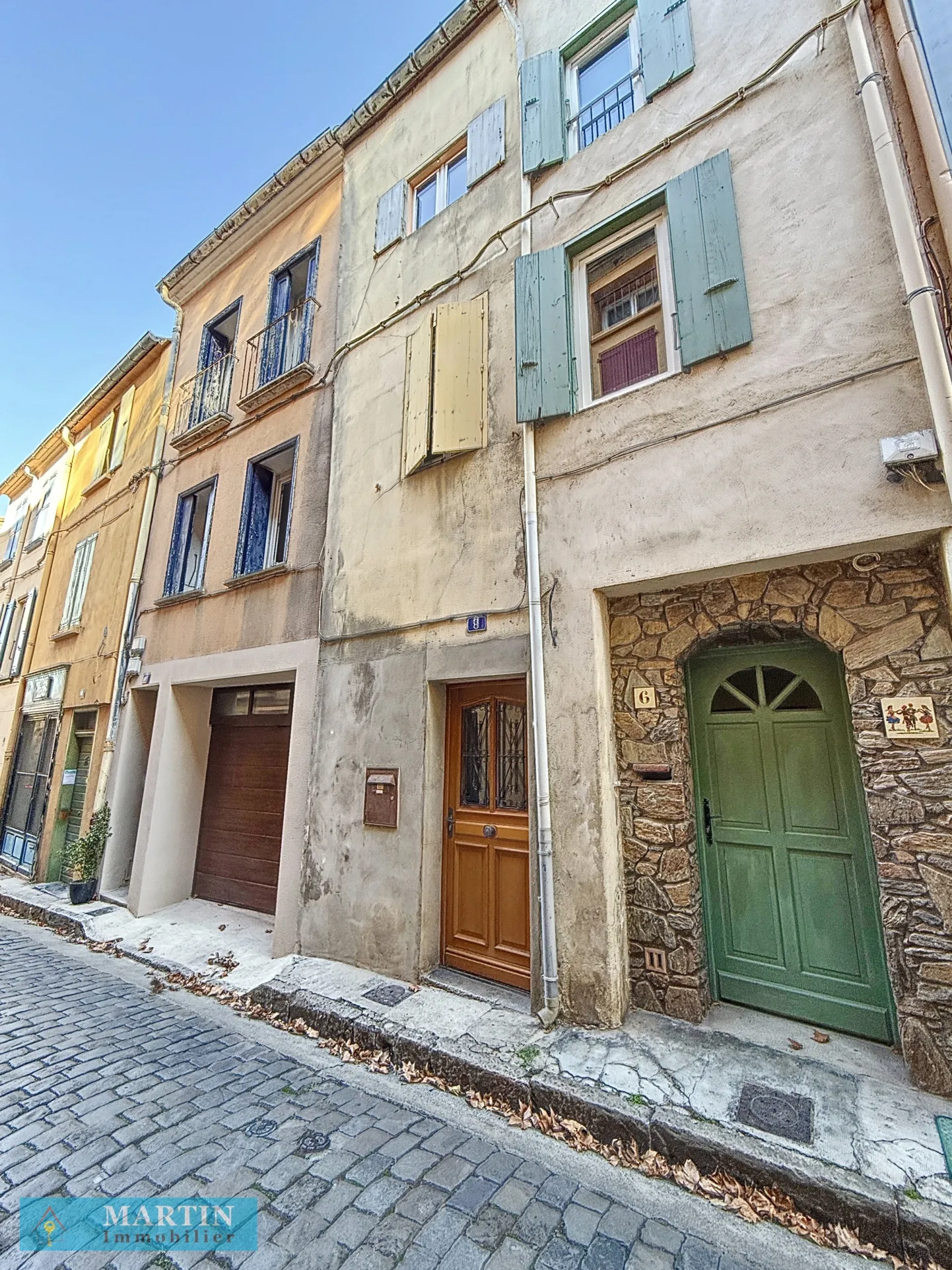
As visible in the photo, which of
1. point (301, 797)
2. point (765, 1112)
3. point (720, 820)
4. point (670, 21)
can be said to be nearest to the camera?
point (765, 1112)

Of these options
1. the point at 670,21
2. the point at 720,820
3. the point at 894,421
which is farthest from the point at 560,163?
the point at 720,820

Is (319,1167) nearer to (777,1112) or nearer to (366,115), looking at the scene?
(777,1112)

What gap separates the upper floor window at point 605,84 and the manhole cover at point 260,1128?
303 inches

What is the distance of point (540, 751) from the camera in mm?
4051

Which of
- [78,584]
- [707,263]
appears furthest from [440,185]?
[78,584]

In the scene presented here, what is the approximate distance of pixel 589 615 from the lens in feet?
13.3

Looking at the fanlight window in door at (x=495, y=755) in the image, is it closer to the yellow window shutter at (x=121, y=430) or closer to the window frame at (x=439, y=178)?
the window frame at (x=439, y=178)

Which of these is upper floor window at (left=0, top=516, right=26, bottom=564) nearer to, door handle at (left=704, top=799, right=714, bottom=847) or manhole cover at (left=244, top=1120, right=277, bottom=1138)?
manhole cover at (left=244, top=1120, right=277, bottom=1138)

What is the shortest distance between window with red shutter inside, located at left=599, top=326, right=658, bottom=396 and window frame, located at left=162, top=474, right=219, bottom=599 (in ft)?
18.8

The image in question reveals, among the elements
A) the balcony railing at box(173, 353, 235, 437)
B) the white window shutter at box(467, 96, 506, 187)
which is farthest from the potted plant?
the white window shutter at box(467, 96, 506, 187)

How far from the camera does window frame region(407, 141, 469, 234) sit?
6.34 metres

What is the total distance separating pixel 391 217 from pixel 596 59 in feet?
8.70

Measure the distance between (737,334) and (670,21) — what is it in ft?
10.8

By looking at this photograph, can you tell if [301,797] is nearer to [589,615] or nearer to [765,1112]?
[589,615]
